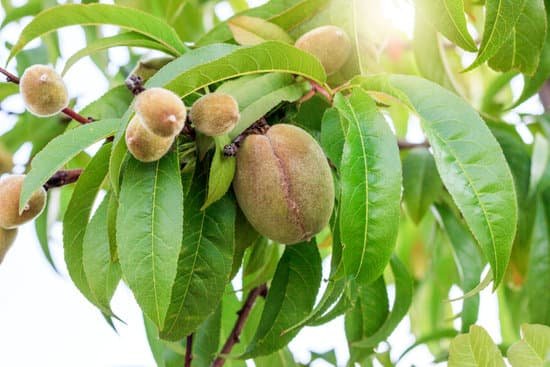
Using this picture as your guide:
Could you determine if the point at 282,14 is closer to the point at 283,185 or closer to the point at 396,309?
the point at 283,185

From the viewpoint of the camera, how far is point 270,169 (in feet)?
3.26

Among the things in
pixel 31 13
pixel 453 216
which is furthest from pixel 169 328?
pixel 31 13

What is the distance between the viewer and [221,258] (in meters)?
1.05

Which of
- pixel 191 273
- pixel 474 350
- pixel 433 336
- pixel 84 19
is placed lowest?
pixel 433 336

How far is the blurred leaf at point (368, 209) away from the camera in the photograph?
35.6 inches

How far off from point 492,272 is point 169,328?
396 mm

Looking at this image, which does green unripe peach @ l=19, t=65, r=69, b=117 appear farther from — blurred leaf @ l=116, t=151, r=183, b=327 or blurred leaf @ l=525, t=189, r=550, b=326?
blurred leaf @ l=525, t=189, r=550, b=326

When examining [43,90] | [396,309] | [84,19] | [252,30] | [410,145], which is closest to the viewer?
[43,90]

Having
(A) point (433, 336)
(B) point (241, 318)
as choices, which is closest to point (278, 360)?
(B) point (241, 318)

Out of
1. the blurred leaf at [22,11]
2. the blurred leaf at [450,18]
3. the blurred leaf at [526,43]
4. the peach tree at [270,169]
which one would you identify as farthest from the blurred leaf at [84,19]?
the blurred leaf at [22,11]

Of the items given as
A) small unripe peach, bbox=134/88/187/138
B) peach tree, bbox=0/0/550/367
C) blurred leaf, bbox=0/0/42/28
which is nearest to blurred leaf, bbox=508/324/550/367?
peach tree, bbox=0/0/550/367

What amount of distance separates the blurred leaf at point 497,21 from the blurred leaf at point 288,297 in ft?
1.14

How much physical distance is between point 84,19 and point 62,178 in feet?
0.67

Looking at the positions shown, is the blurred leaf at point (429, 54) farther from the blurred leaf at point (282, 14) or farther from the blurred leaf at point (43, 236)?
the blurred leaf at point (43, 236)
